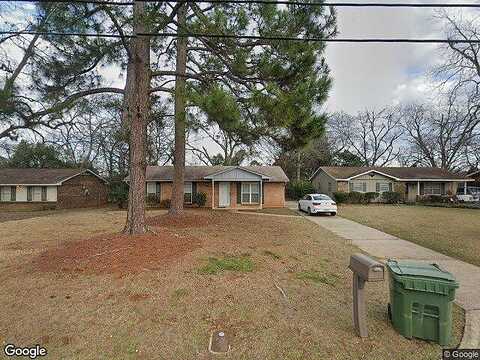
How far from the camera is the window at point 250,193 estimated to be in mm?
22844

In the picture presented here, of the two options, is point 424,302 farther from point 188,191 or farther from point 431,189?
point 431,189

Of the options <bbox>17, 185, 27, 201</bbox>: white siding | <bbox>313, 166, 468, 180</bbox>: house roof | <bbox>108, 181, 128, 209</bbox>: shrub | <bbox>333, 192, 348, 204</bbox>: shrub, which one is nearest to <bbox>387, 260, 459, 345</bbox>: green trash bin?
<bbox>108, 181, 128, 209</bbox>: shrub

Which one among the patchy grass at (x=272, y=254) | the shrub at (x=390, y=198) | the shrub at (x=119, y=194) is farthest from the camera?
the shrub at (x=390, y=198)

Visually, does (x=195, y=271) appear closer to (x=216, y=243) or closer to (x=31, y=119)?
(x=216, y=243)

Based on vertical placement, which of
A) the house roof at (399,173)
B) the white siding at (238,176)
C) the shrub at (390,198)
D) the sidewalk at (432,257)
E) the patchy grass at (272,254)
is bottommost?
the sidewalk at (432,257)

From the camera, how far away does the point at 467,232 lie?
11.6 meters

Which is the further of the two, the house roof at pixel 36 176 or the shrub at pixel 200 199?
the house roof at pixel 36 176

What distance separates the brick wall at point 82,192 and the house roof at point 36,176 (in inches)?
24.6

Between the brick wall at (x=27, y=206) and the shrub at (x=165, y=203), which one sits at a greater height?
the shrub at (x=165, y=203)

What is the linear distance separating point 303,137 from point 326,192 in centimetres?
2482

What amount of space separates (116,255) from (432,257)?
8.11 meters

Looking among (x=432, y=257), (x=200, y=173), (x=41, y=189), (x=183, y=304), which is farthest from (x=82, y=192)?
(x=432, y=257)

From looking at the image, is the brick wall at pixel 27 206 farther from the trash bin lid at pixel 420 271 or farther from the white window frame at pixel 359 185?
the white window frame at pixel 359 185

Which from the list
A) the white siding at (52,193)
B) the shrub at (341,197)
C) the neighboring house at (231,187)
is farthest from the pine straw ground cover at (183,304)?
the shrub at (341,197)
